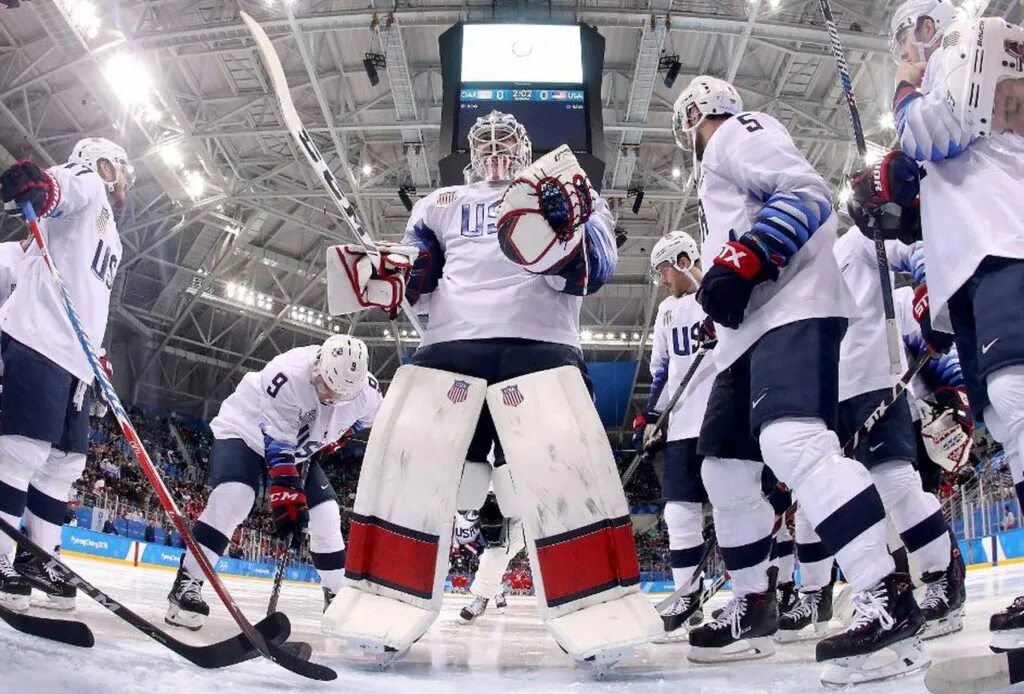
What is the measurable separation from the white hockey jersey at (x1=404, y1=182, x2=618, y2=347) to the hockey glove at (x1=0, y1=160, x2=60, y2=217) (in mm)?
1181

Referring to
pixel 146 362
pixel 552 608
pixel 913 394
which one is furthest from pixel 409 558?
pixel 146 362

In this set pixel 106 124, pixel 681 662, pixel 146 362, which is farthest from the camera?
pixel 146 362

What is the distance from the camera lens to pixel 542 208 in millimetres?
1957

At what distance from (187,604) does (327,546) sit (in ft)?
2.67

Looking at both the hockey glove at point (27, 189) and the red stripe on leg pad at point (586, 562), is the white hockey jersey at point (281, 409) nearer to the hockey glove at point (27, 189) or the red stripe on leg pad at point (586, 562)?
the hockey glove at point (27, 189)

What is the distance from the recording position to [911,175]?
1.86 metres

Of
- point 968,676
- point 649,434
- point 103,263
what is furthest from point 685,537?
point 103,263

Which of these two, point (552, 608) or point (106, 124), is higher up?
point (106, 124)

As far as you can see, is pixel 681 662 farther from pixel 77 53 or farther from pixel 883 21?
pixel 77 53

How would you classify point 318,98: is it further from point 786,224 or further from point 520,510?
point 786,224

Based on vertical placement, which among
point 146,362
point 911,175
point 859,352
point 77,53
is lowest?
point 859,352

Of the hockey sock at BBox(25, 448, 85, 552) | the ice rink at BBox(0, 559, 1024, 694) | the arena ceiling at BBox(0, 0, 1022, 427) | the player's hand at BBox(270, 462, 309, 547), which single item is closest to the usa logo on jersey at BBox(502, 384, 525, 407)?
the ice rink at BBox(0, 559, 1024, 694)

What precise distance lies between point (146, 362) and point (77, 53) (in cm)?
935

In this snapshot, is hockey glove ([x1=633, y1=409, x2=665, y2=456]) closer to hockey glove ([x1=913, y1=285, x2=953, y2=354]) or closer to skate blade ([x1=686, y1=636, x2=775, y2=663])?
hockey glove ([x1=913, y1=285, x2=953, y2=354])
